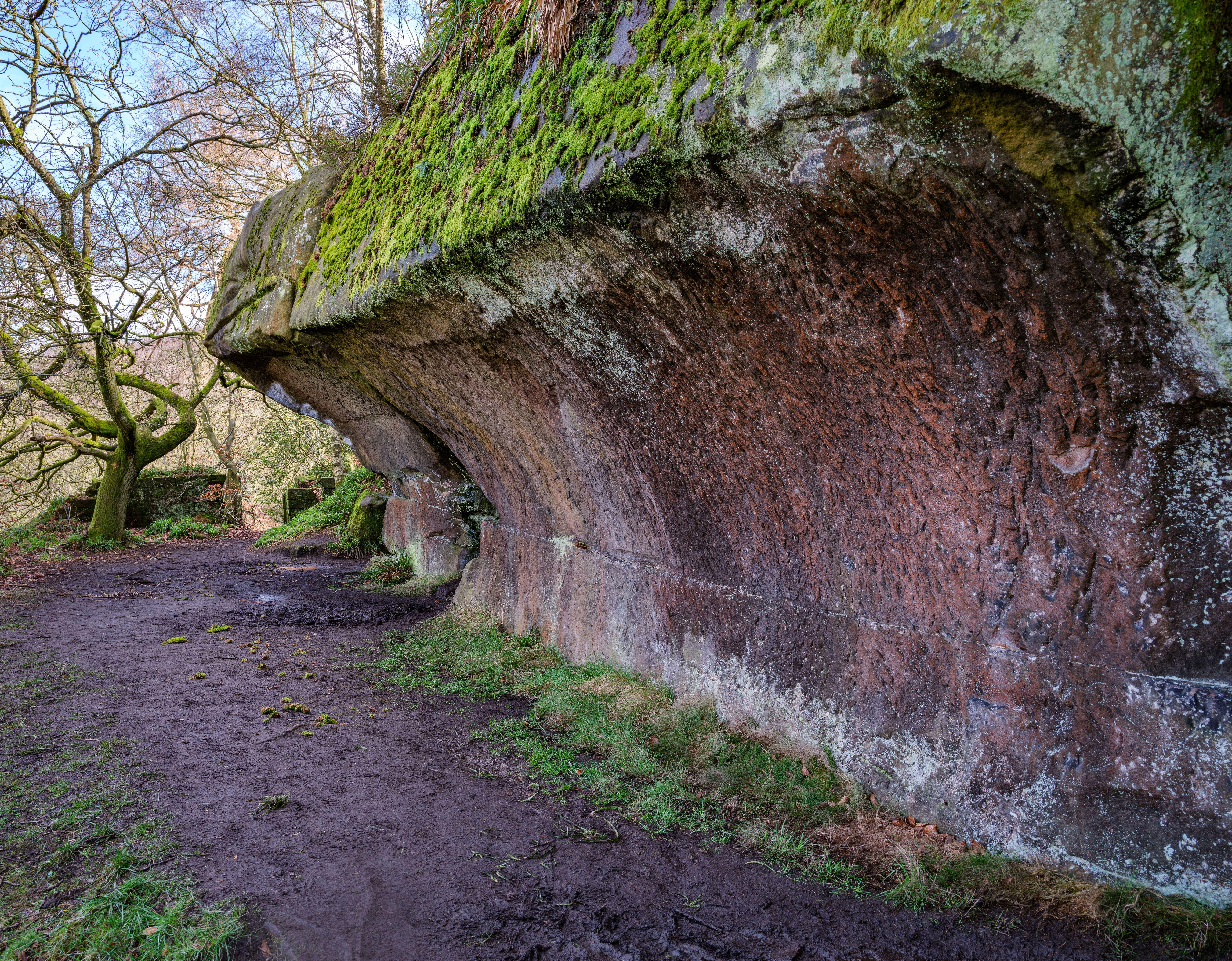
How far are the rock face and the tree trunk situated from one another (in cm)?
1138

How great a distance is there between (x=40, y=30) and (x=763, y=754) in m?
12.7

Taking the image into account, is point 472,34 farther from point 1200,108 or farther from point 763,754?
point 763,754

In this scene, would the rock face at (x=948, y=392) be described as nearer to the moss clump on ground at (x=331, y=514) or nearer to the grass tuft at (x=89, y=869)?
the grass tuft at (x=89, y=869)

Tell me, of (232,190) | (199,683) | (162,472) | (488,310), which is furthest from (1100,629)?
(162,472)

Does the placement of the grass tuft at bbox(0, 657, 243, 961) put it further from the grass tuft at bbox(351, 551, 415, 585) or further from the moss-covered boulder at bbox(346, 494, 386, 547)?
the moss-covered boulder at bbox(346, 494, 386, 547)

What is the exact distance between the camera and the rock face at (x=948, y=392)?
1742 mm

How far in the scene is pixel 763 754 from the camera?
3.23 m

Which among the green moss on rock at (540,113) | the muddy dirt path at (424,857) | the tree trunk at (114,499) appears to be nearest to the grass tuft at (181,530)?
the tree trunk at (114,499)

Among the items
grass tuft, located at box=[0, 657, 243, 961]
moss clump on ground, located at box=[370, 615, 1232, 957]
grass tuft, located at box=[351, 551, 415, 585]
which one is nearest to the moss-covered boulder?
grass tuft, located at box=[351, 551, 415, 585]

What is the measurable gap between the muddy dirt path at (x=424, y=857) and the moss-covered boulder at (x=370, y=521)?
238 inches

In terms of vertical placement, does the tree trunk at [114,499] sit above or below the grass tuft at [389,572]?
above

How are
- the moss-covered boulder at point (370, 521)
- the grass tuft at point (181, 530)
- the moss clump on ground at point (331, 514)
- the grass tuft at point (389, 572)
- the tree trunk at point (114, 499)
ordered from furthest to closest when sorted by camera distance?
the grass tuft at point (181, 530)
the moss clump on ground at point (331, 514)
the tree trunk at point (114, 499)
the moss-covered boulder at point (370, 521)
the grass tuft at point (389, 572)

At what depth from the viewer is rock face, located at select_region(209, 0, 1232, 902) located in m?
1.74

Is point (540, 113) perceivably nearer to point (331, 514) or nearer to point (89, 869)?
point (89, 869)
